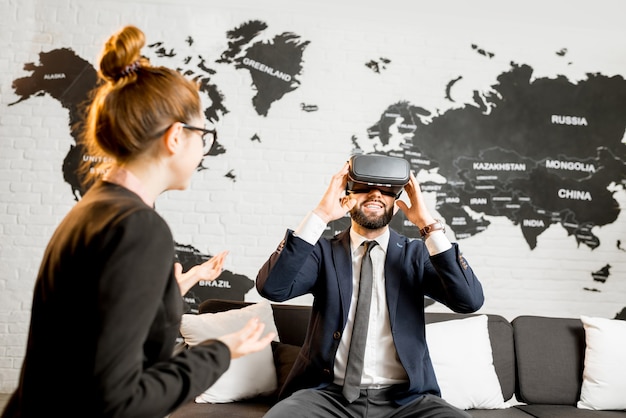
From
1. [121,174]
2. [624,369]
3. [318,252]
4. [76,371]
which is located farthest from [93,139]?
[624,369]

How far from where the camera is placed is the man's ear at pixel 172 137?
108cm

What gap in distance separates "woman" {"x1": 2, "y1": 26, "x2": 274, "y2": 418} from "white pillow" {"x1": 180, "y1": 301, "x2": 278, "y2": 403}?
145 centimetres

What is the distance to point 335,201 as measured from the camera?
2.21 metres

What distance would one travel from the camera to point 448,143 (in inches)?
146

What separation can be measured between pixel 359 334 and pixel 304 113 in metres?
1.90

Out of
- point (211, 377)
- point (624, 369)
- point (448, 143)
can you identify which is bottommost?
point (624, 369)

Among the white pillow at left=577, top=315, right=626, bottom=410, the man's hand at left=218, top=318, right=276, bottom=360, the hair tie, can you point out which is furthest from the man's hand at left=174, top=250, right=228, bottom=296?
the white pillow at left=577, top=315, right=626, bottom=410

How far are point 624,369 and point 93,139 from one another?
2.53m

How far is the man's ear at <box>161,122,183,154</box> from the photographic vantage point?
108 centimetres

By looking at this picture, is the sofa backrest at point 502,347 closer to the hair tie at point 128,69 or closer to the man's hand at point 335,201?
the man's hand at point 335,201

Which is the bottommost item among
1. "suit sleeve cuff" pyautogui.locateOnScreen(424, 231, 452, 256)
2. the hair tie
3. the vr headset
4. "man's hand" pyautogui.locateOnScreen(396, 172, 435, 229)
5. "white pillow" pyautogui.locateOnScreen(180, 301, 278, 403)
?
"white pillow" pyautogui.locateOnScreen(180, 301, 278, 403)

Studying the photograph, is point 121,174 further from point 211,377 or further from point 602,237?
point 602,237

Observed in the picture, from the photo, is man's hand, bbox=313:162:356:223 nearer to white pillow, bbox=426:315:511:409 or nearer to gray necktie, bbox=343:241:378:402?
gray necktie, bbox=343:241:378:402

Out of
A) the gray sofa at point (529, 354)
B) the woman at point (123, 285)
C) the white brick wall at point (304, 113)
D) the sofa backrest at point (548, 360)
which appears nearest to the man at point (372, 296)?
the gray sofa at point (529, 354)
